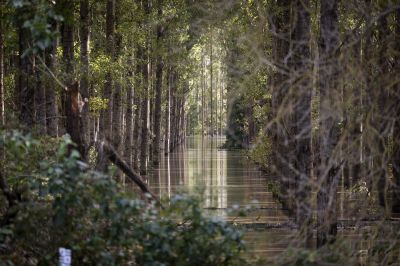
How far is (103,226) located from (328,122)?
13.5 ft

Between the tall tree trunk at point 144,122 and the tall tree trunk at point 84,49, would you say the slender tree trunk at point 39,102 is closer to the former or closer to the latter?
the tall tree trunk at point 84,49

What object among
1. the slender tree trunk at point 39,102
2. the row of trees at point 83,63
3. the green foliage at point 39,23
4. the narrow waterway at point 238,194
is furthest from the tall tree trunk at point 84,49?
the green foliage at point 39,23

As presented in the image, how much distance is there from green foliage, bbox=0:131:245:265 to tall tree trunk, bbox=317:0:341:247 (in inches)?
68.0

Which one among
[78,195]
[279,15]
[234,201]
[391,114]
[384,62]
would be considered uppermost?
[279,15]

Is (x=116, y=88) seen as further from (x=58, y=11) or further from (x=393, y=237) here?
(x=393, y=237)

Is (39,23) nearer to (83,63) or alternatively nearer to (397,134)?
(397,134)

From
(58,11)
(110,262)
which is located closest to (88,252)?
(110,262)

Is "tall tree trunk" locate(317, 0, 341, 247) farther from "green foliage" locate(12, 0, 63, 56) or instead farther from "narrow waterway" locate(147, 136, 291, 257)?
"green foliage" locate(12, 0, 63, 56)

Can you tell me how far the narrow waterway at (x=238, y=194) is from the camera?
1014 cm

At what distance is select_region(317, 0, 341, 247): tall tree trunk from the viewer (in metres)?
9.53

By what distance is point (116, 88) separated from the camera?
28891 mm

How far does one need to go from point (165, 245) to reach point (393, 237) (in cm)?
353

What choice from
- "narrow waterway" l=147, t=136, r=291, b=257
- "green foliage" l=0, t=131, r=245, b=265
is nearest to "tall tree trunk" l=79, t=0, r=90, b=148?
"narrow waterway" l=147, t=136, r=291, b=257

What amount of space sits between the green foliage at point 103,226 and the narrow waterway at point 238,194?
0.34 metres
